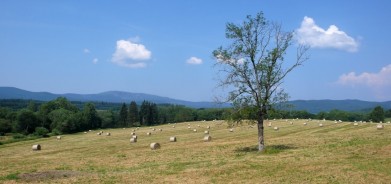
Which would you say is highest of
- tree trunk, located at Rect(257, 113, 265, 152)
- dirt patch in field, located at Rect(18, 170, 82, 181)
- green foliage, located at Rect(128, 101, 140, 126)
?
green foliage, located at Rect(128, 101, 140, 126)

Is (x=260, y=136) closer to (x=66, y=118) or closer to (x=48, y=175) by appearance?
(x=48, y=175)

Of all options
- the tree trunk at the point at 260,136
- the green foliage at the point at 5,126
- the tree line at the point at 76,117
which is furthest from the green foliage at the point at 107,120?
the tree trunk at the point at 260,136

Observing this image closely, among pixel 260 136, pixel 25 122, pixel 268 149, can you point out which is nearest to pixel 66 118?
pixel 25 122

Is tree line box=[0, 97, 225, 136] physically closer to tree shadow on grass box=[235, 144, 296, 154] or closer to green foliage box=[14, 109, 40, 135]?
green foliage box=[14, 109, 40, 135]

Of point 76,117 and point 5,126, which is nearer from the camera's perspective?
point 76,117

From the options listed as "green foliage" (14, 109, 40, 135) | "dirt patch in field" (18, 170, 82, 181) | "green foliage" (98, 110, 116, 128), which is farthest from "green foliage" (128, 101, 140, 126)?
"dirt patch in field" (18, 170, 82, 181)

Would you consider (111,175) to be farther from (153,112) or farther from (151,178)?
(153,112)

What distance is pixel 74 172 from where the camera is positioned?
1037 inches

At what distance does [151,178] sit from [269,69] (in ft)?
51.7

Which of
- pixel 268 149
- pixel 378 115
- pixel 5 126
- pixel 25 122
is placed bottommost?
pixel 268 149

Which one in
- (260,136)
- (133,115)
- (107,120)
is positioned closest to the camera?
(260,136)

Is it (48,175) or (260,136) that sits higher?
(260,136)

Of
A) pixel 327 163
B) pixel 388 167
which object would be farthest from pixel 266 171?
pixel 388 167

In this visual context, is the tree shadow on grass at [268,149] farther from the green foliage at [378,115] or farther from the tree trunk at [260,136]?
the green foliage at [378,115]
